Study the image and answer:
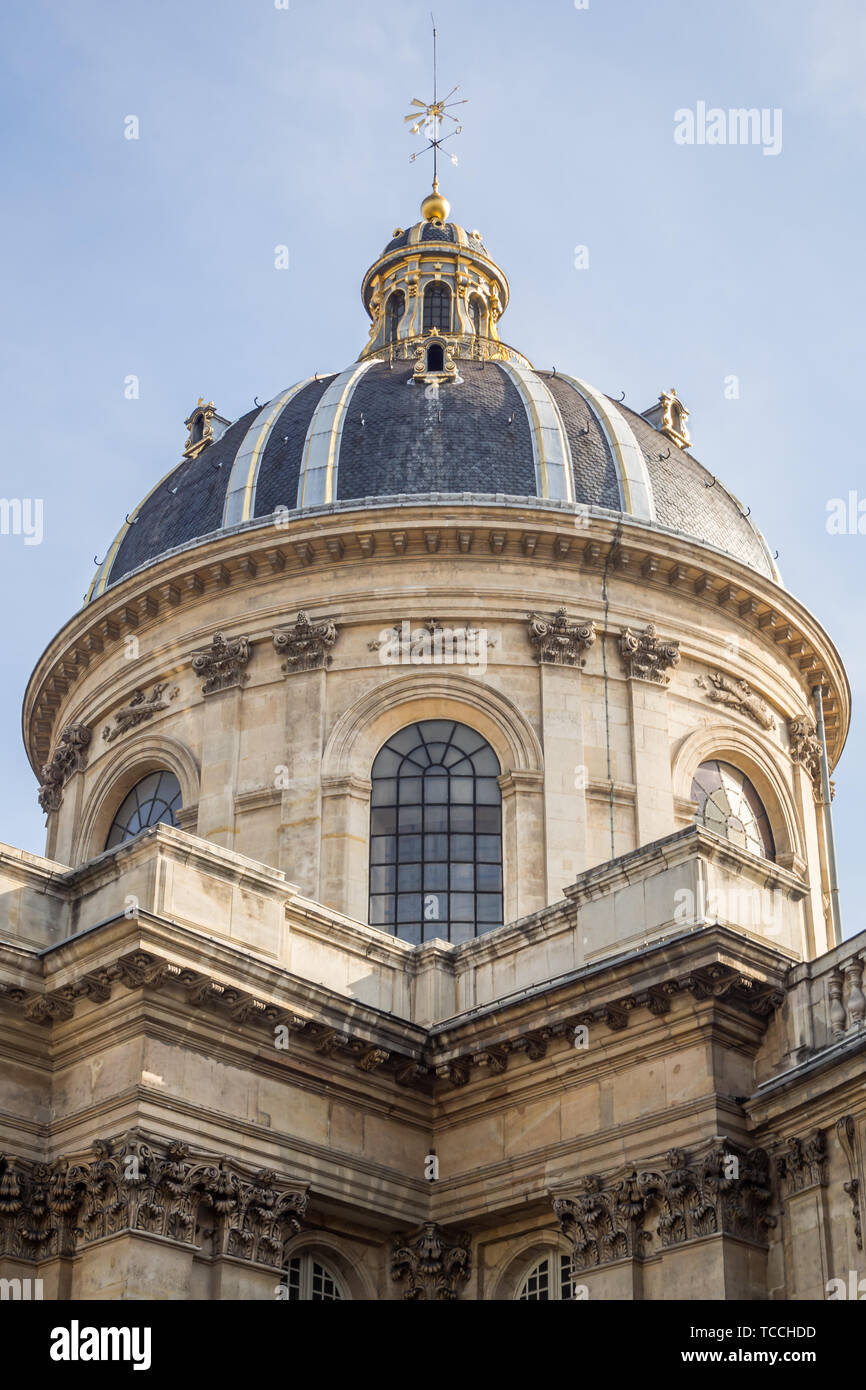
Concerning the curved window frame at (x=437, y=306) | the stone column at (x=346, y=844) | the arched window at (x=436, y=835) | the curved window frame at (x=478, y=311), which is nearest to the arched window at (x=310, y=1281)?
the stone column at (x=346, y=844)

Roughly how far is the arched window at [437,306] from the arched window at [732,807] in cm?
1320

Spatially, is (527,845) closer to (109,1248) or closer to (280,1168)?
(280,1168)

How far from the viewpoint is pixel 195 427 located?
4297 cm

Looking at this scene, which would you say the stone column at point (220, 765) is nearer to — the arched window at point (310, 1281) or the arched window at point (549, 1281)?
the arched window at point (310, 1281)

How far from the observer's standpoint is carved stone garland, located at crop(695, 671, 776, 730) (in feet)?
116

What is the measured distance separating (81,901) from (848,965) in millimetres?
9314

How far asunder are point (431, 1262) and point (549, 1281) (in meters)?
1.51

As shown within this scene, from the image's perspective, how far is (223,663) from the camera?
34.6m

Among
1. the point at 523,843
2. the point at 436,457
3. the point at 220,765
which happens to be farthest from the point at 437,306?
the point at 523,843

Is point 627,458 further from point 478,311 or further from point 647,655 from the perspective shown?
point 478,311

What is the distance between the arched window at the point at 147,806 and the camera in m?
34.9

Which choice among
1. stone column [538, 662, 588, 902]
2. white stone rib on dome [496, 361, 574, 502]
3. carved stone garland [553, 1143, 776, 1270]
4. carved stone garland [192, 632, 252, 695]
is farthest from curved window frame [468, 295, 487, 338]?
carved stone garland [553, 1143, 776, 1270]

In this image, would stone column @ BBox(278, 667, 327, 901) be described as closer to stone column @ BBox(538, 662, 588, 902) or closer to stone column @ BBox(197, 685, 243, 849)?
stone column @ BBox(197, 685, 243, 849)
